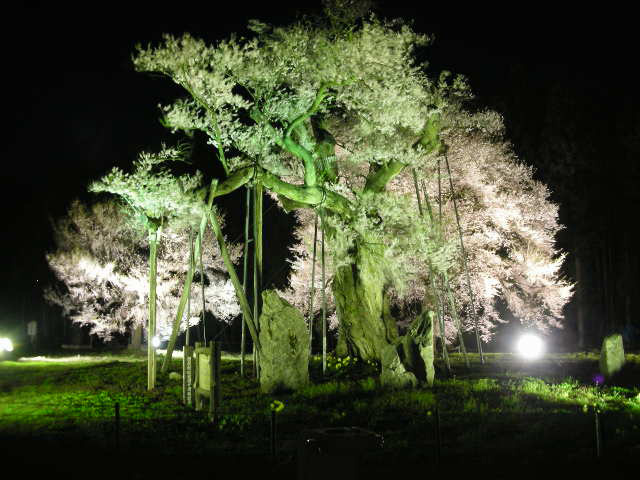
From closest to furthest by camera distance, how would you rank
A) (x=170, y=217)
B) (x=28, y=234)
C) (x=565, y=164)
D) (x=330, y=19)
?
(x=170, y=217) → (x=330, y=19) → (x=565, y=164) → (x=28, y=234)

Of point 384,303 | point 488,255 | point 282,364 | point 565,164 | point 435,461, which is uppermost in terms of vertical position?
point 565,164

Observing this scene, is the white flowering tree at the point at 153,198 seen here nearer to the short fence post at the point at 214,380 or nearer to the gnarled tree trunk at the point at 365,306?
the short fence post at the point at 214,380

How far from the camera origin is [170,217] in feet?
54.1

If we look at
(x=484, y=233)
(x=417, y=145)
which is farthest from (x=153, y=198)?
(x=484, y=233)

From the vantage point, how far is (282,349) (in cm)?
1422

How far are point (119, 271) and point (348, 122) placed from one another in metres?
16.5

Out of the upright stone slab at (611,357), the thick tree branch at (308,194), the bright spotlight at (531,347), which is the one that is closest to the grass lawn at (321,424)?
the upright stone slab at (611,357)

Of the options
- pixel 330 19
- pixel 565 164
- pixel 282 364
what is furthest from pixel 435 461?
pixel 565 164

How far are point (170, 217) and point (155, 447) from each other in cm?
837

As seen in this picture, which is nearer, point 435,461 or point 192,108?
point 435,461

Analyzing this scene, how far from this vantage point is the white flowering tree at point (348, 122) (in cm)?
1595

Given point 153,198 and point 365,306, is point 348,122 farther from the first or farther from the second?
point 153,198

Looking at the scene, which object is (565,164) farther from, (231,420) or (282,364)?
(231,420)

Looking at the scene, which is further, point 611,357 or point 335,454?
point 611,357
